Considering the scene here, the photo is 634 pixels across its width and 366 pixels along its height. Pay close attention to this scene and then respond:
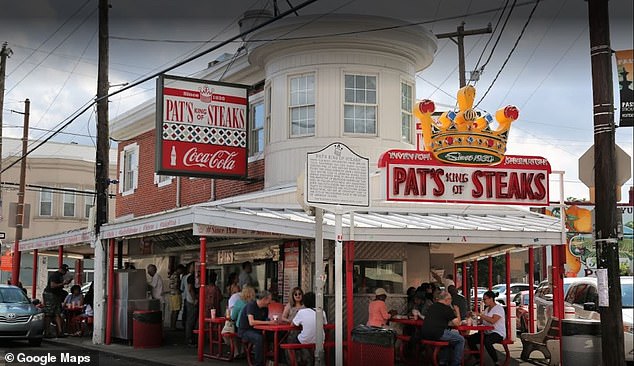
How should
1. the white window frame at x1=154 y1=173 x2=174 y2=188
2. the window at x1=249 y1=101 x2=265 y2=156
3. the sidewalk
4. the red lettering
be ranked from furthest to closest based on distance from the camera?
the white window frame at x1=154 y1=173 x2=174 y2=188, the window at x1=249 y1=101 x2=265 y2=156, the sidewalk, the red lettering

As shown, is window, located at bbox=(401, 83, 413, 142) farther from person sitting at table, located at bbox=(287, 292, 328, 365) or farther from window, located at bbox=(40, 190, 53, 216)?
window, located at bbox=(40, 190, 53, 216)

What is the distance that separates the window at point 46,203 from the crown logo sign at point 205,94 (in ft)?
89.2

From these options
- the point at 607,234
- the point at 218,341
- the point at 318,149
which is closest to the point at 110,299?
the point at 218,341

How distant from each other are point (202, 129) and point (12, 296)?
6621 millimetres

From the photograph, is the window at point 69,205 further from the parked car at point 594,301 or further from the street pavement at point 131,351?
the parked car at point 594,301

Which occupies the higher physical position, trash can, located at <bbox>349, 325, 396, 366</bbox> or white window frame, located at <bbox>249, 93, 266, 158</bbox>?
white window frame, located at <bbox>249, 93, 266, 158</bbox>

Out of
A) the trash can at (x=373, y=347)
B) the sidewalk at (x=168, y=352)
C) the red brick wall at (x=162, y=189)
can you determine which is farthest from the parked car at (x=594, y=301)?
the red brick wall at (x=162, y=189)

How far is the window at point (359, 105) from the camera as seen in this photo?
1670 cm

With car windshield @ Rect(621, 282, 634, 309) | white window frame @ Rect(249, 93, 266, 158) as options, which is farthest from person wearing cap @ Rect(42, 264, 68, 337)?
car windshield @ Rect(621, 282, 634, 309)

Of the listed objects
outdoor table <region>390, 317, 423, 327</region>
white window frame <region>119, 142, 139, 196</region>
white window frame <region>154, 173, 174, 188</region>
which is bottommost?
outdoor table <region>390, 317, 423, 327</region>

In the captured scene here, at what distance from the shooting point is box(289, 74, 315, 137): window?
55.4 ft

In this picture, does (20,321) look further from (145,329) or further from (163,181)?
(163,181)

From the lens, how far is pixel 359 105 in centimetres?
1673

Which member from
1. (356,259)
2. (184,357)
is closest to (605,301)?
(356,259)
